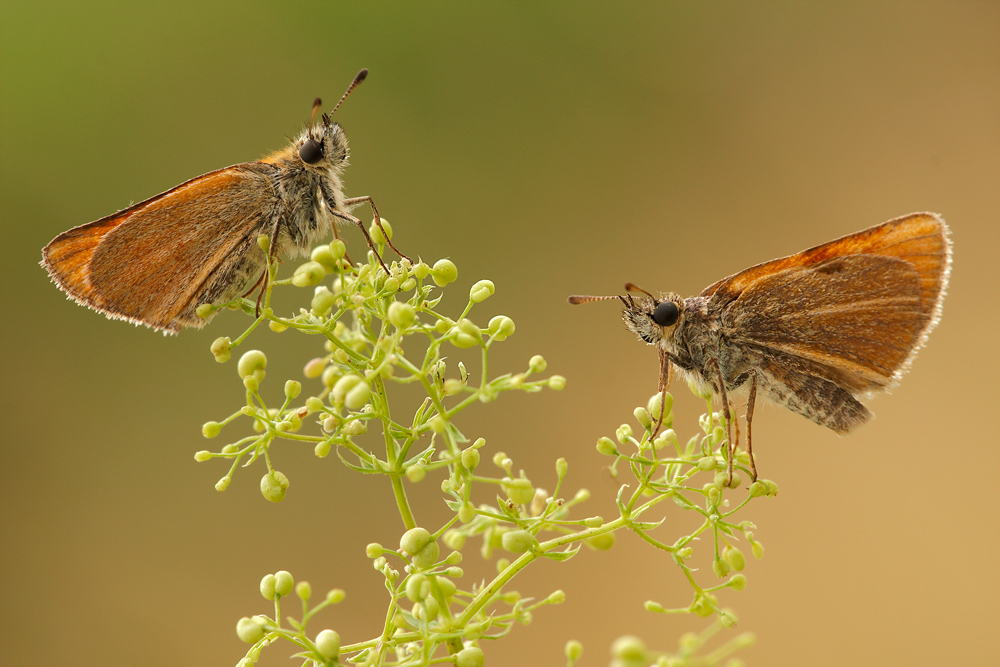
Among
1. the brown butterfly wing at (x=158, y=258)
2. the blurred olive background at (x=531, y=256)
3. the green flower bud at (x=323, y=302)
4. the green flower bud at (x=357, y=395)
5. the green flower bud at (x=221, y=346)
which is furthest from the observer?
the blurred olive background at (x=531, y=256)

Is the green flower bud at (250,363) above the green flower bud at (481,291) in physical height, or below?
below

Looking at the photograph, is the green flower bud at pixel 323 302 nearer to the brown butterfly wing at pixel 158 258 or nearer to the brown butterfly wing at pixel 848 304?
the brown butterfly wing at pixel 158 258

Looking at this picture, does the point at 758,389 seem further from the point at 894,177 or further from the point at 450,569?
the point at 894,177

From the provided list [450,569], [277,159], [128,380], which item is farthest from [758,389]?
[128,380]

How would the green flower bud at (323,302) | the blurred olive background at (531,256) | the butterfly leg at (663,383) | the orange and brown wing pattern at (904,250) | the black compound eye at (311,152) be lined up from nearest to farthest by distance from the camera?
the green flower bud at (323,302) → the butterfly leg at (663,383) → the orange and brown wing pattern at (904,250) → the black compound eye at (311,152) → the blurred olive background at (531,256)

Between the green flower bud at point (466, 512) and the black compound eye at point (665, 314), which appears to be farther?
the black compound eye at point (665, 314)

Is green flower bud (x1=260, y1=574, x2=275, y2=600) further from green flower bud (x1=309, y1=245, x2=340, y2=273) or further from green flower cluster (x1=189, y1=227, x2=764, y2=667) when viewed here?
green flower bud (x1=309, y1=245, x2=340, y2=273)

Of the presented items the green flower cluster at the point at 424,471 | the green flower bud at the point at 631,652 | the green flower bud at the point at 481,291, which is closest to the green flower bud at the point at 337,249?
the green flower cluster at the point at 424,471
